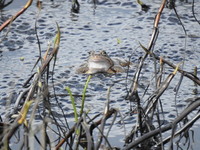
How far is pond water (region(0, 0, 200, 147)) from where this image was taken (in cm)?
662

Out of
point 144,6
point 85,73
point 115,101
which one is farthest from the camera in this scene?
point 144,6

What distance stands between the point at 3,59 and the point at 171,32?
1961 mm

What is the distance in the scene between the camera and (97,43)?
8047mm

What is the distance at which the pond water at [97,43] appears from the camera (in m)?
6.62

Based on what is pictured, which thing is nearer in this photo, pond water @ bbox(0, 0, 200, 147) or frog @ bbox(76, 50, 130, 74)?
pond water @ bbox(0, 0, 200, 147)

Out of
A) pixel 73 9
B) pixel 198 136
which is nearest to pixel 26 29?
pixel 73 9

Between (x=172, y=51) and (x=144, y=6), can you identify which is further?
(x=144, y=6)

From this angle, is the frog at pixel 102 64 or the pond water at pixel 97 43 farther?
the frog at pixel 102 64

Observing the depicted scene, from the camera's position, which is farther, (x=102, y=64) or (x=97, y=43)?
(x=97, y=43)

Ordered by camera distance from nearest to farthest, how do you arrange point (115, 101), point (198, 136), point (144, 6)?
point (198, 136)
point (115, 101)
point (144, 6)

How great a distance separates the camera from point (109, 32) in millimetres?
8312

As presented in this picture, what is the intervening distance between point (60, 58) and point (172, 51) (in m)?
1.20

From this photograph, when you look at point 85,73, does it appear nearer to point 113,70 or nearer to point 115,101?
point 113,70

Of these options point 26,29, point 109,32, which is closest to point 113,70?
point 109,32
